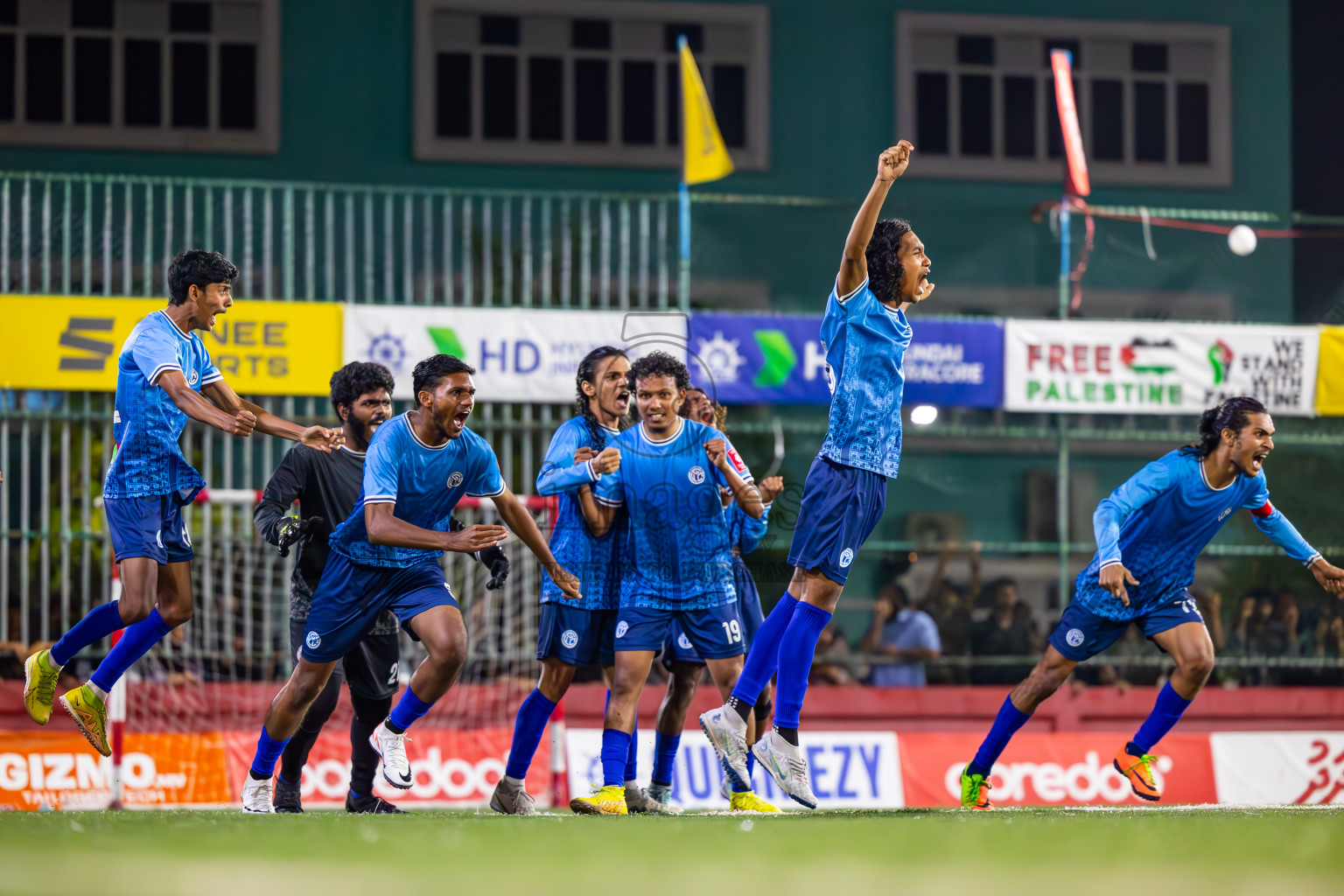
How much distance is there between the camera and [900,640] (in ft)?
42.9

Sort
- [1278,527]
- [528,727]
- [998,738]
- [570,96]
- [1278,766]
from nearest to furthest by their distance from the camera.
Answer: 1. [528,727]
2. [998,738]
3. [1278,527]
4. [1278,766]
5. [570,96]

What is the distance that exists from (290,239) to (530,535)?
621 cm

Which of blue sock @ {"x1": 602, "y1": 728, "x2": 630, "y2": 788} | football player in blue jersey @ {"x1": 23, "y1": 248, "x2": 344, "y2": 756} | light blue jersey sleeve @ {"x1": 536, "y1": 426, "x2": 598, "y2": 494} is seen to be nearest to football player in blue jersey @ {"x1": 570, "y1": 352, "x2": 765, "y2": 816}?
blue sock @ {"x1": 602, "y1": 728, "x2": 630, "y2": 788}

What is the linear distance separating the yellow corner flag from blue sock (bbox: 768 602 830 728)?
718 centimetres

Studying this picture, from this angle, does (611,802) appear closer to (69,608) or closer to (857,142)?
(69,608)

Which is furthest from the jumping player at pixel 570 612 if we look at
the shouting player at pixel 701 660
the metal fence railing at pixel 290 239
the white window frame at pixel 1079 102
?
the white window frame at pixel 1079 102

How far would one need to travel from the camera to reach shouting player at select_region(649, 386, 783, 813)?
775 centimetres

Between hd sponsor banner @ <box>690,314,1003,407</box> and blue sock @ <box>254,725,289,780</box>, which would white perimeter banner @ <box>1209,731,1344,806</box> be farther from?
blue sock @ <box>254,725,289,780</box>

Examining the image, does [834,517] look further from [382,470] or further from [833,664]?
[833,664]

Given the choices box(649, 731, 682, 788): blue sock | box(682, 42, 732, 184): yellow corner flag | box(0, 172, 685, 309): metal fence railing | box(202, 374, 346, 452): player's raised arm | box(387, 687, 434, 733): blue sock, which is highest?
box(682, 42, 732, 184): yellow corner flag

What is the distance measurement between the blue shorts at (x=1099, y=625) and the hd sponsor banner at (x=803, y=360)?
4938mm

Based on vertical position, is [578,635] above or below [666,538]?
below

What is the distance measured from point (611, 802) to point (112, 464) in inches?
110

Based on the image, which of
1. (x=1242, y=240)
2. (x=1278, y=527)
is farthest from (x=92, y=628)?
(x=1242, y=240)
